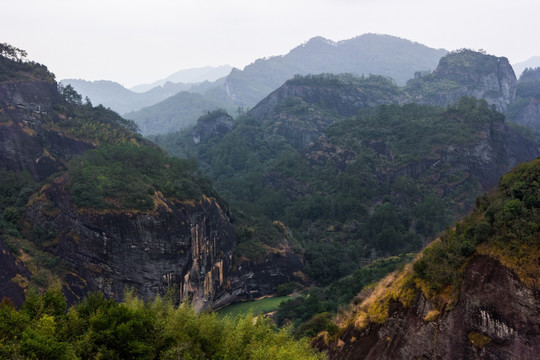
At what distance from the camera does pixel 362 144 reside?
3103 inches

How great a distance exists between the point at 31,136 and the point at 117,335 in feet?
123

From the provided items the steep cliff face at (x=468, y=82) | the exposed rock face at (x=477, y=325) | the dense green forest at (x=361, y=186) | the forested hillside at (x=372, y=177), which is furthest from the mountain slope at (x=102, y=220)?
the steep cliff face at (x=468, y=82)

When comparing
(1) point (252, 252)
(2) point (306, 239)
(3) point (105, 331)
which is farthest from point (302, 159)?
(3) point (105, 331)

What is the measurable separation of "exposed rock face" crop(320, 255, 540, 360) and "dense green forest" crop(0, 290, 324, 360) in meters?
3.70

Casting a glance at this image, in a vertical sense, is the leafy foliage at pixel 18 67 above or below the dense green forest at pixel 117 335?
above

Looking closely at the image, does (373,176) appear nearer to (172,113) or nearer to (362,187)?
(362,187)

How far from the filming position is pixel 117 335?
1273cm

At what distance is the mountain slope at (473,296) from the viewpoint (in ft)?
45.3

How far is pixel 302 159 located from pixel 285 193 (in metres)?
10.8

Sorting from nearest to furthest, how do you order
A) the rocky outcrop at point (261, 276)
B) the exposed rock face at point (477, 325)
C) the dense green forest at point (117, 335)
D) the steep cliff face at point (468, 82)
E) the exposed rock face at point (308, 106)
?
the dense green forest at point (117, 335) → the exposed rock face at point (477, 325) → the rocky outcrop at point (261, 276) → the exposed rock face at point (308, 106) → the steep cliff face at point (468, 82)

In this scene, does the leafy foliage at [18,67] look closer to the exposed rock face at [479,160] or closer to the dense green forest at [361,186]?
the dense green forest at [361,186]

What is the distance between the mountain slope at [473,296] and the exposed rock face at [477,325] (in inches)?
1.2

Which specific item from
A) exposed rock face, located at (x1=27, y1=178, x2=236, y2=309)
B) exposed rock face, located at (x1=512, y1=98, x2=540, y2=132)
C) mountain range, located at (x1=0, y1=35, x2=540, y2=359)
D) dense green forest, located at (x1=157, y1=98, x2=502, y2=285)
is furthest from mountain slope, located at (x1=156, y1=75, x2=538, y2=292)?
exposed rock face, located at (x1=512, y1=98, x2=540, y2=132)

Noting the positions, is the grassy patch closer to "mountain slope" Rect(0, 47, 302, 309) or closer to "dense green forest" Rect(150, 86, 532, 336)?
"mountain slope" Rect(0, 47, 302, 309)
